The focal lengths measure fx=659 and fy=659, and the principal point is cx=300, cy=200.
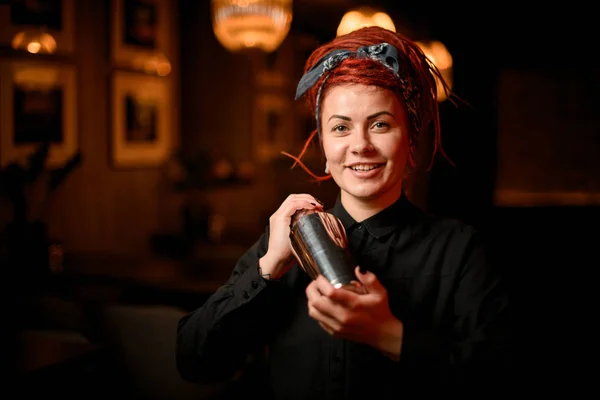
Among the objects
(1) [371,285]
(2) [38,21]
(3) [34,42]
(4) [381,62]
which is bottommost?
(1) [371,285]

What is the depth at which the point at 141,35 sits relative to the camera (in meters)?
3.92

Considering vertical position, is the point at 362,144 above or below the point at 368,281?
above

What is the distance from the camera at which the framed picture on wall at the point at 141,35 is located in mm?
3709

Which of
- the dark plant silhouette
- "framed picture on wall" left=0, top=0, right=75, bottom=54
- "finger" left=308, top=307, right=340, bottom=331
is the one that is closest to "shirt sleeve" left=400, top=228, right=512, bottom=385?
"finger" left=308, top=307, right=340, bottom=331

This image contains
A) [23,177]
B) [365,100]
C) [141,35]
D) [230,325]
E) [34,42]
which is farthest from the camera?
[141,35]

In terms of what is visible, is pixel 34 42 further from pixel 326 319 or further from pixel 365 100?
pixel 326 319

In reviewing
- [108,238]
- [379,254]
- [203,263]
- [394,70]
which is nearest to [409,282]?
[379,254]

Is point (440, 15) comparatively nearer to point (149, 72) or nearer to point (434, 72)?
point (149, 72)

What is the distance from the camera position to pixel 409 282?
3.05ft

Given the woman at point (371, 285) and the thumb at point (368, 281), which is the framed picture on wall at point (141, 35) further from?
the thumb at point (368, 281)

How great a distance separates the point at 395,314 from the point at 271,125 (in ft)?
15.0

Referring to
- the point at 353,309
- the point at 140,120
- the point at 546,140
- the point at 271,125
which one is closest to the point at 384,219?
the point at 353,309

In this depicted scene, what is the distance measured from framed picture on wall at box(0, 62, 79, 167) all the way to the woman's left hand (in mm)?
2575

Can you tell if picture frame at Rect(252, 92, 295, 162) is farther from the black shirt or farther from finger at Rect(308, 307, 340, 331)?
finger at Rect(308, 307, 340, 331)
